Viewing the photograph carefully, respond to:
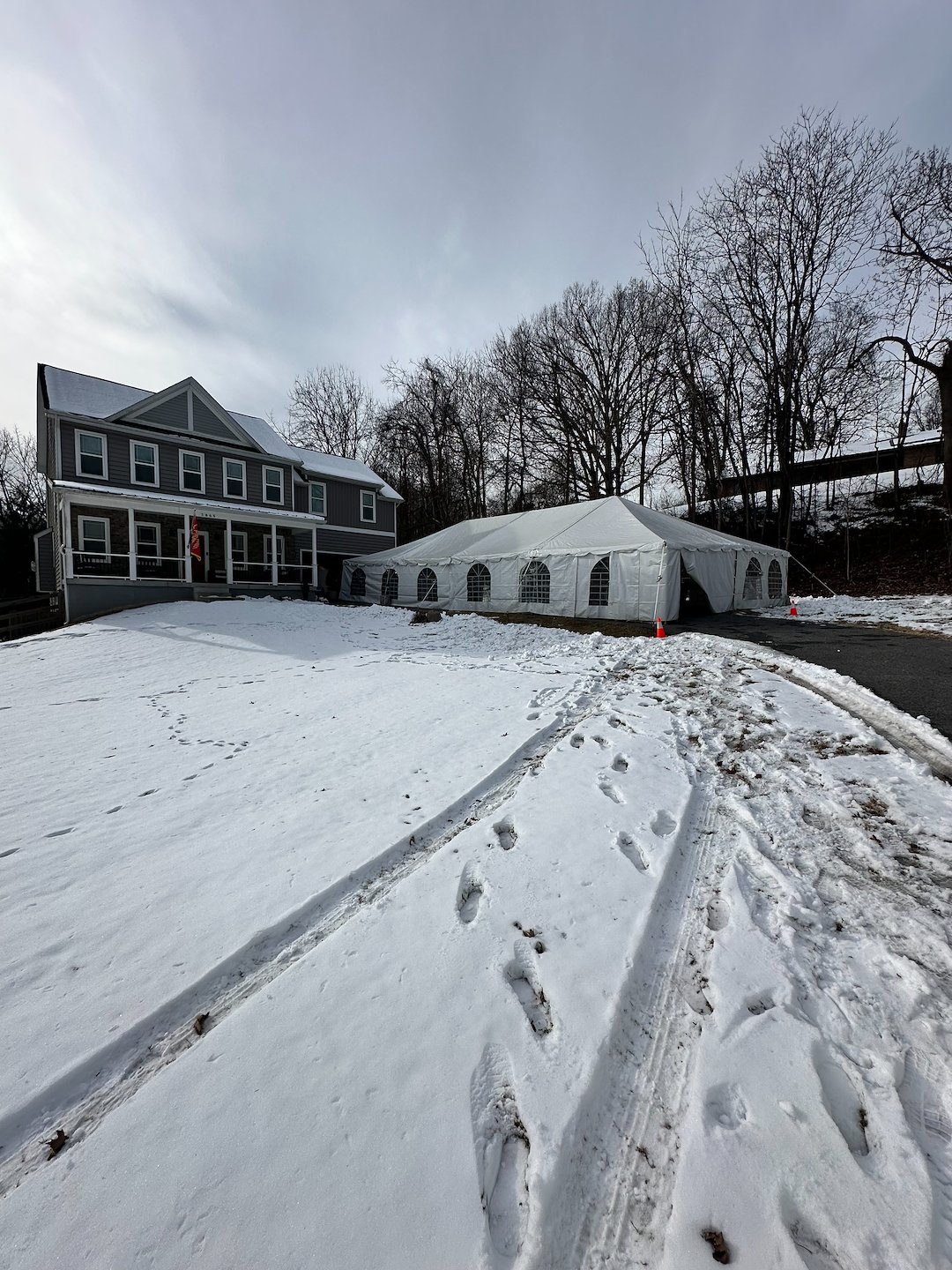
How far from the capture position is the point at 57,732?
16.3ft

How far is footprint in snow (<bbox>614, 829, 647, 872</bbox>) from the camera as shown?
2621mm

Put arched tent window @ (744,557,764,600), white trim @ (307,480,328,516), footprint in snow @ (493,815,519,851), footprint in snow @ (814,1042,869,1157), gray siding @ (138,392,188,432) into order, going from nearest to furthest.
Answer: footprint in snow @ (814,1042,869,1157), footprint in snow @ (493,815,519,851), arched tent window @ (744,557,764,600), gray siding @ (138,392,188,432), white trim @ (307,480,328,516)

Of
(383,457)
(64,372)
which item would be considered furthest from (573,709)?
(383,457)

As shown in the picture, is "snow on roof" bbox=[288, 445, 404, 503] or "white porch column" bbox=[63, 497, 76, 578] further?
"snow on roof" bbox=[288, 445, 404, 503]

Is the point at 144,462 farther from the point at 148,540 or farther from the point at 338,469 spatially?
the point at 338,469

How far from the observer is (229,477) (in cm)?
1914

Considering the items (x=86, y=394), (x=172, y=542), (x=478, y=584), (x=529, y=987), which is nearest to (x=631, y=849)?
(x=529, y=987)

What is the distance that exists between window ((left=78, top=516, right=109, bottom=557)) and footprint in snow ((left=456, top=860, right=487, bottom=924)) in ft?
59.2

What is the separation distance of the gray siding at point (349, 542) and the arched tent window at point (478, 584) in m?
7.61

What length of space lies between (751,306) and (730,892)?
2650 centimetres

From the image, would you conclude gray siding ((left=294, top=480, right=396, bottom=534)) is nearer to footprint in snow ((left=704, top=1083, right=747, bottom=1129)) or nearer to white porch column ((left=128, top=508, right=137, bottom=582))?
white porch column ((left=128, top=508, right=137, bottom=582))

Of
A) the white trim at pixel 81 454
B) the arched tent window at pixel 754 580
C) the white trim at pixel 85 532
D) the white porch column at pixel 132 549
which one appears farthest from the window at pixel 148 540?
the arched tent window at pixel 754 580

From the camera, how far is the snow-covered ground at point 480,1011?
1220mm

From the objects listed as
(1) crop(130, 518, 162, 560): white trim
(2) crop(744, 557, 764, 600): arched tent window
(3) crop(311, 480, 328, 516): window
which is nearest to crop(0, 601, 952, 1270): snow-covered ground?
(2) crop(744, 557, 764, 600): arched tent window
